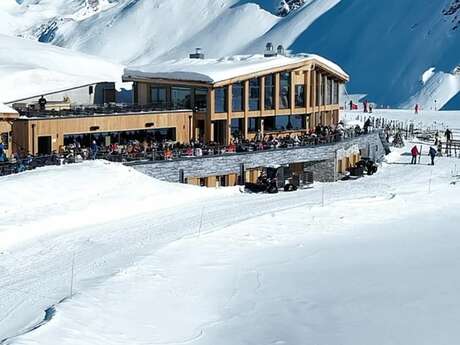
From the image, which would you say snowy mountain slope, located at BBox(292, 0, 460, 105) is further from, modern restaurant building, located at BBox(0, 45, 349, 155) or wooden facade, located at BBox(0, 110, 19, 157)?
wooden facade, located at BBox(0, 110, 19, 157)

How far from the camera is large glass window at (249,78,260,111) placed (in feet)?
128

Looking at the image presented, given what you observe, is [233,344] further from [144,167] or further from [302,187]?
[302,187]

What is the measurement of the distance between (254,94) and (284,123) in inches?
106

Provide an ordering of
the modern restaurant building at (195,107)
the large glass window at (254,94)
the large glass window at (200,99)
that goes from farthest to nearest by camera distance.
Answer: the large glass window at (254,94) < the large glass window at (200,99) < the modern restaurant building at (195,107)

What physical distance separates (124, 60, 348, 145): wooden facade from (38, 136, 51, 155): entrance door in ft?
23.9

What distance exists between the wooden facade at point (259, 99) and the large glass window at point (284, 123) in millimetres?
63

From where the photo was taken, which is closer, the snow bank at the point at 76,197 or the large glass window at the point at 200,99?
the snow bank at the point at 76,197

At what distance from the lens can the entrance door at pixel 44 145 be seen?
32.2m

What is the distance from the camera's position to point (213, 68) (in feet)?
128

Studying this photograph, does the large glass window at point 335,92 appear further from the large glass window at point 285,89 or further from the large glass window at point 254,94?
the large glass window at point 254,94

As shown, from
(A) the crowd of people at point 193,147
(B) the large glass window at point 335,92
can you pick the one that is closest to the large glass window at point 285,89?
(A) the crowd of people at point 193,147

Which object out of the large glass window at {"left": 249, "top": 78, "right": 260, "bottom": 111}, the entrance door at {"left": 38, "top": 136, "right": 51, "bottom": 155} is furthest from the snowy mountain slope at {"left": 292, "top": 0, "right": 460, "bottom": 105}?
the entrance door at {"left": 38, "top": 136, "right": 51, "bottom": 155}

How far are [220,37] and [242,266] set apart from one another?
117 metres

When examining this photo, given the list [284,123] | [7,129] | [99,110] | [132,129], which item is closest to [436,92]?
[284,123]
